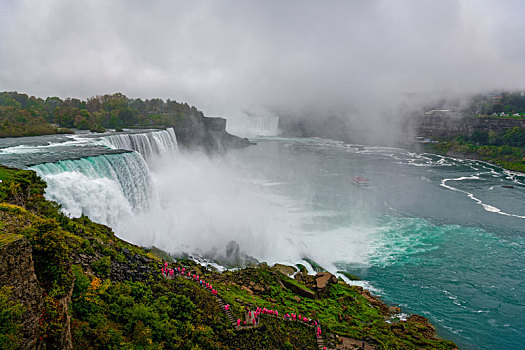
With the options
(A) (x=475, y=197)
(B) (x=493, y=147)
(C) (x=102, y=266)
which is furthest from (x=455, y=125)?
(C) (x=102, y=266)

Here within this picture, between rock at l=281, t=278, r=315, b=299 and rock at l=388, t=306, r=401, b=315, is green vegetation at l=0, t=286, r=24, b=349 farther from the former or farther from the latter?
rock at l=388, t=306, r=401, b=315

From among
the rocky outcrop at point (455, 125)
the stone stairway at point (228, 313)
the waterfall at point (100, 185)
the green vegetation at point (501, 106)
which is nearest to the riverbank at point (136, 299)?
the stone stairway at point (228, 313)

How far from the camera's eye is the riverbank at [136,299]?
22.0 ft

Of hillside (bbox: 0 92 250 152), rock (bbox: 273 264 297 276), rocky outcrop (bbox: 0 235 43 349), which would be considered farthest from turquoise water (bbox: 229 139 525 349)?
hillside (bbox: 0 92 250 152)

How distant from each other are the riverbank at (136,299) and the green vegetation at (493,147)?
7082cm

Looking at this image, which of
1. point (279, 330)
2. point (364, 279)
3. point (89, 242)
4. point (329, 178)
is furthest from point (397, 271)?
point (329, 178)

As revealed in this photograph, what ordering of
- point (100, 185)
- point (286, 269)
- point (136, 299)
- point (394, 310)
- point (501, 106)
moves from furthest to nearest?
1. point (501, 106)
2. point (286, 269)
3. point (100, 185)
4. point (394, 310)
5. point (136, 299)

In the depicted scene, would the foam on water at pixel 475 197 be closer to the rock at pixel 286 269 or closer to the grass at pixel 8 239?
the rock at pixel 286 269

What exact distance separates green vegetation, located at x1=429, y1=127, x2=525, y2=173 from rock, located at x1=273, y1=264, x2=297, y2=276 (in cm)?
6983

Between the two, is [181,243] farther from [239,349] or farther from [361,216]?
[361,216]

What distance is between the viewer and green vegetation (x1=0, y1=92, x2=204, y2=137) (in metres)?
42.8

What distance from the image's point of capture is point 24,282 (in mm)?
6281

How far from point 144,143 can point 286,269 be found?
27686 mm

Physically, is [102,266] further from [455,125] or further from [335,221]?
[455,125]
